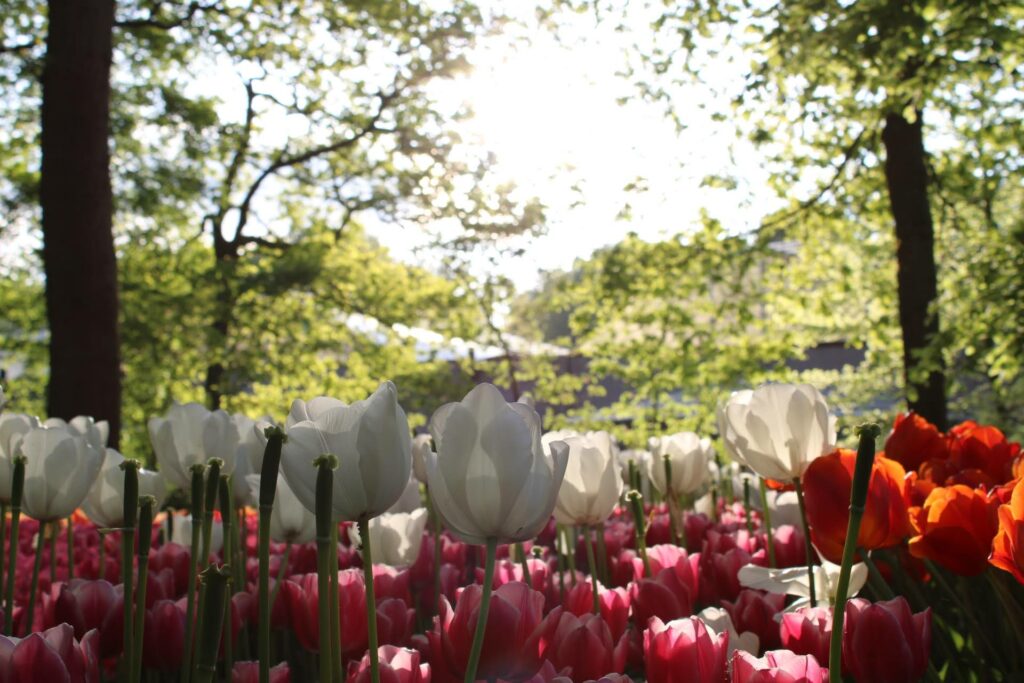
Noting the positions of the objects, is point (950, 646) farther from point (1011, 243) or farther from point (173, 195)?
point (173, 195)

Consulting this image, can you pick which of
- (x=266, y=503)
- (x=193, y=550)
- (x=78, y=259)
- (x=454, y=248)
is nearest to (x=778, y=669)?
(x=266, y=503)

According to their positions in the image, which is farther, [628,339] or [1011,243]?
[628,339]

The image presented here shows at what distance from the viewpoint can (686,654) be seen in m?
0.96

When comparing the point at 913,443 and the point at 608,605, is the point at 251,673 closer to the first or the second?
the point at 608,605

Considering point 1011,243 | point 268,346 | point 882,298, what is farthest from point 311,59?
point 1011,243

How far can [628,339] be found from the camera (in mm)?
11461

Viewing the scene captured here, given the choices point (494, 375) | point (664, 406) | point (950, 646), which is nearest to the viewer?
point (950, 646)

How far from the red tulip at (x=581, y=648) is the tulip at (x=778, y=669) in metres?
0.19

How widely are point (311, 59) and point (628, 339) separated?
676 centimetres

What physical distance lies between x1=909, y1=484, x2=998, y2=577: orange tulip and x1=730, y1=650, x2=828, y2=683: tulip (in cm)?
39

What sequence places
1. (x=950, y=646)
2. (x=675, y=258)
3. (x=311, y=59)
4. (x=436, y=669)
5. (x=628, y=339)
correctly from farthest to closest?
(x=311, y=59) < (x=628, y=339) < (x=675, y=258) < (x=950, y=646) < (x=436, y=669)

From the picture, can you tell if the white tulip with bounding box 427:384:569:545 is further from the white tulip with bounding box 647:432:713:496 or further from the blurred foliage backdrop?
the blurred foliage backdrop

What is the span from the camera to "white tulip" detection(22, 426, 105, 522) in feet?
4.57

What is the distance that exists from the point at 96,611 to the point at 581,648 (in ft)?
2.49
